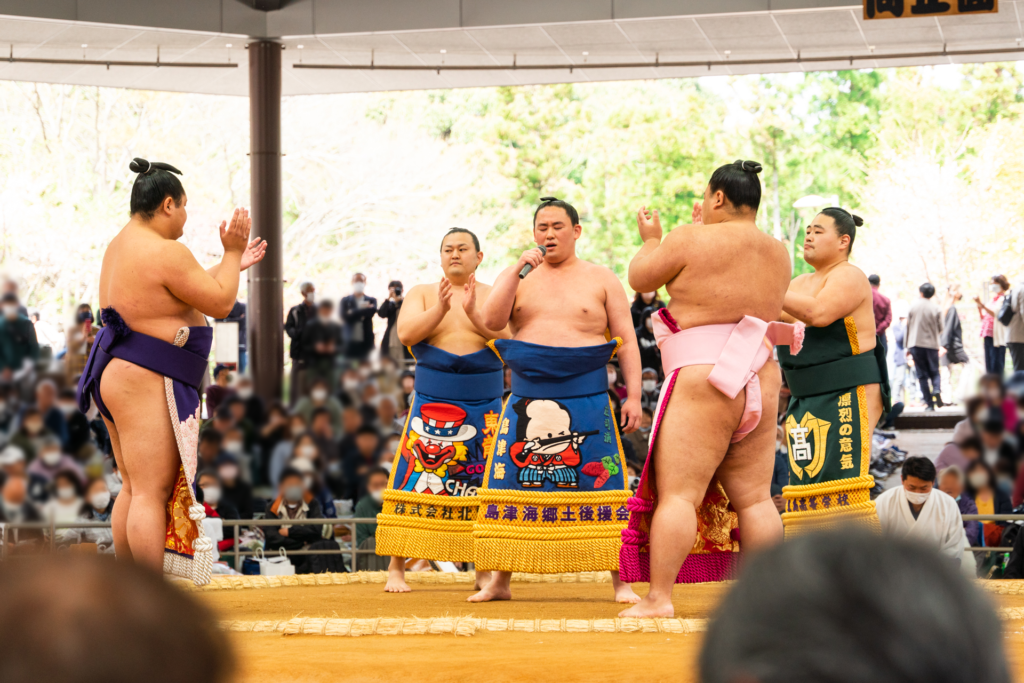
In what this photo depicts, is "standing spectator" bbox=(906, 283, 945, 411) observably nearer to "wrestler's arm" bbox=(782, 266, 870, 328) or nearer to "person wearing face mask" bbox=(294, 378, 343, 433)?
"person wearing face mask" bbox=(294, 378, 343, 433)

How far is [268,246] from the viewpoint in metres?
6.84

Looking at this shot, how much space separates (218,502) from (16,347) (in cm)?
147

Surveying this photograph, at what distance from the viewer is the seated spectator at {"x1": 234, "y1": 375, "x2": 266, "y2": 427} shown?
5.58 m

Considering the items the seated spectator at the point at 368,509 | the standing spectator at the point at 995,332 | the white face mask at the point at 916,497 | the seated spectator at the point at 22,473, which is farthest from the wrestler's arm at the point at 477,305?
the standing spectator at the point at 995,332

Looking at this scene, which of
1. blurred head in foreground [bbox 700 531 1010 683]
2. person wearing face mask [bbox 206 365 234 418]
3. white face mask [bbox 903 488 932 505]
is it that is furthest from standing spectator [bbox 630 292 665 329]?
blurred head in foreground [bbox 700 531 1010 683]

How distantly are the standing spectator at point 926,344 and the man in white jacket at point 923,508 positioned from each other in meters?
4.93

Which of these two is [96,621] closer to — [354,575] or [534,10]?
[354,575]

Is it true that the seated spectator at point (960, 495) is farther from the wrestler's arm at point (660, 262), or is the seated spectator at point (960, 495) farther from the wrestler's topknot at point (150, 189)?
the wrestler's topknot at point (150, 189)

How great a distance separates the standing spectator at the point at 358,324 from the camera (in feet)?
21.8

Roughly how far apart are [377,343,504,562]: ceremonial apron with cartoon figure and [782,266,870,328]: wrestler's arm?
1005mm

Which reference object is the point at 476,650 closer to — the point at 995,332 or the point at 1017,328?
the point at 1017,328

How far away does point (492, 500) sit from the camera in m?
3.09

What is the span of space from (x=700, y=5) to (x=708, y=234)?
3.76 metres

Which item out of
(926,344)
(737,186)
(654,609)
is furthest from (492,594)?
(926,344)
